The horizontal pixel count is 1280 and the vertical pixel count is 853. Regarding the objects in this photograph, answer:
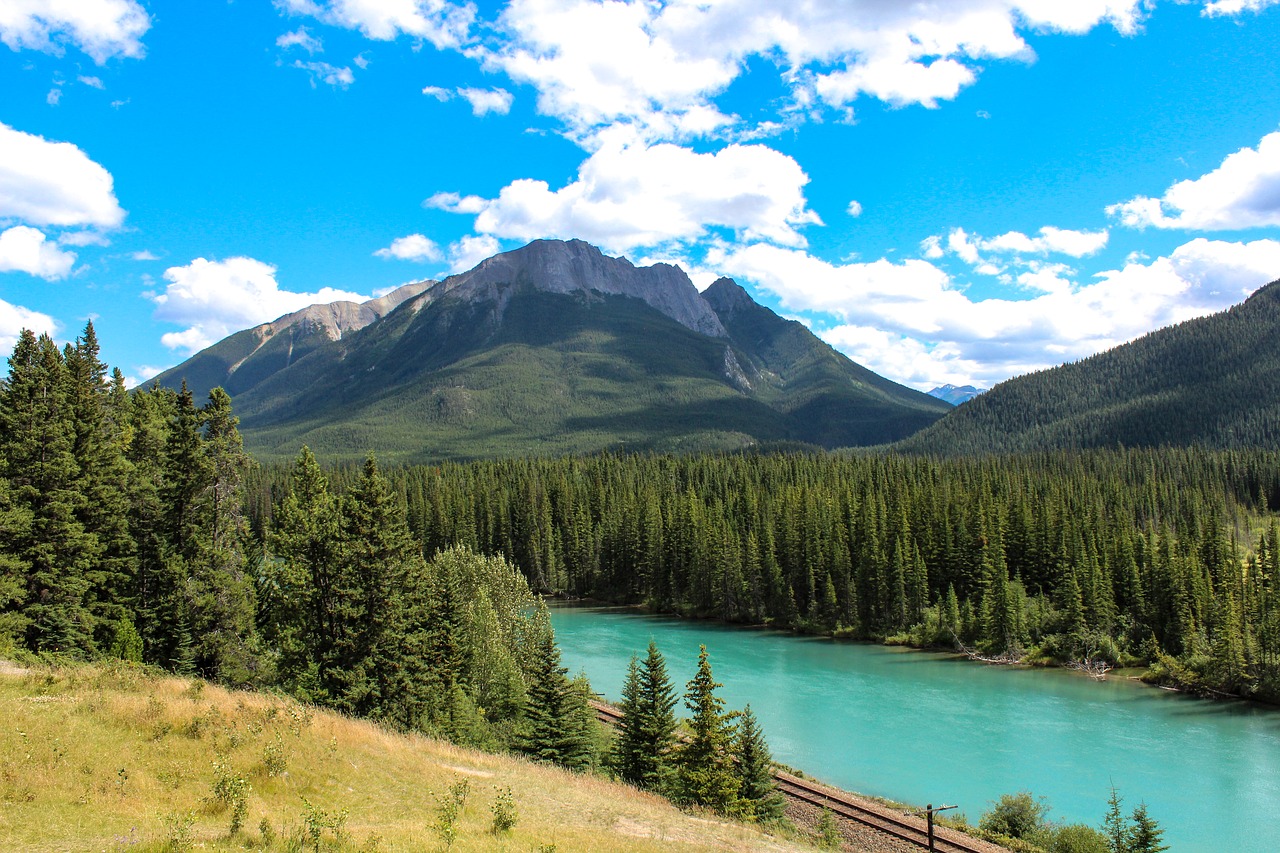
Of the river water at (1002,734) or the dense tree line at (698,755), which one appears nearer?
the dense tree line at (698,755)

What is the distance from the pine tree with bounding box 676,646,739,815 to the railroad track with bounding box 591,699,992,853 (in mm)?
5626

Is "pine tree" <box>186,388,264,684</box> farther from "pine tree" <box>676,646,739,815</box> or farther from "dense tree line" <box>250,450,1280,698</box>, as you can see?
"dense tree line" <box>250,450,1280,698</box>

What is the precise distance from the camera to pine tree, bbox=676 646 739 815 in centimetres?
2638

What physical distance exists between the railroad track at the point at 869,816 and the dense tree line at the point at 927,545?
124 ft

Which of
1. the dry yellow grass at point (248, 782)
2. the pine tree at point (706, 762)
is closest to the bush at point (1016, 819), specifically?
the pine tree at point (706, 762)

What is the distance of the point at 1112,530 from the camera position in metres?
80.7

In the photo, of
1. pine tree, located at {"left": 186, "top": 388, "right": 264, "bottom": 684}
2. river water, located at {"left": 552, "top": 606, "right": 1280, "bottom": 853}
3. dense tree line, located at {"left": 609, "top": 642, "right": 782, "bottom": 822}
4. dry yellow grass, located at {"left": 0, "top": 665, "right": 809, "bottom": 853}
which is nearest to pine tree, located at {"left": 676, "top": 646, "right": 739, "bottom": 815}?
dense tree line, located at {"left": 609, "top": 642, "right": 782, "bottom": 822}

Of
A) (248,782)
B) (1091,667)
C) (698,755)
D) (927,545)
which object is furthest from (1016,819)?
(927,545)

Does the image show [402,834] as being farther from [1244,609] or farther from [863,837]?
[1244,609]

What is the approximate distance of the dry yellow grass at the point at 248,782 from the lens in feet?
45.2

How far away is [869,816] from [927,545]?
54018 mm

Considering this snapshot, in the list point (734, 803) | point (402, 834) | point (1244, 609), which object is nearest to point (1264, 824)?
point (734, 803)

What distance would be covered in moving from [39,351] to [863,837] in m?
38.9

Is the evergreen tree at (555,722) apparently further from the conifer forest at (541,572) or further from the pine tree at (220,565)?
the pine tree at (220,565)
